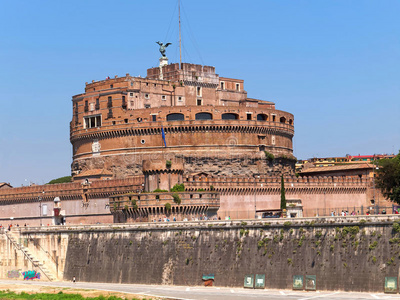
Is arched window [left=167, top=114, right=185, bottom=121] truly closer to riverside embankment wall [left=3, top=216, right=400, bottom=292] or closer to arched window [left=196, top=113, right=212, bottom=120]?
arched window [left=196, top=113, right=212, bottom=120]

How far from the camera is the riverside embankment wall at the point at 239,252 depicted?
5669 cm

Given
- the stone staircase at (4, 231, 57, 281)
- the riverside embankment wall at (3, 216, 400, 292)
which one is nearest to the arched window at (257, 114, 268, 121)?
the riverside embankment wall at (3, 216, 400, 292)

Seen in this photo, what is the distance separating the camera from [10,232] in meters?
80.3

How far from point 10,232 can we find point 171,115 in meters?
29.9

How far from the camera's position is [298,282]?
59156 mm

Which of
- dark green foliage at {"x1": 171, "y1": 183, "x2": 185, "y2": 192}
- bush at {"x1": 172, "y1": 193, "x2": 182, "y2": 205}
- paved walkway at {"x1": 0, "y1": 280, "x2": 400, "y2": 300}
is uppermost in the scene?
dark green foliage at {"x1": 171, "y1": 183, "x2": 185, "y2": 192}

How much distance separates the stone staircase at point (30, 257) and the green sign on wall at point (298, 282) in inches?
1005

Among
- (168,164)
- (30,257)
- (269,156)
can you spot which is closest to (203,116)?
(269,156)

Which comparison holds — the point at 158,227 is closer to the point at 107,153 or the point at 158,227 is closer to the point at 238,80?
the point at 107,153

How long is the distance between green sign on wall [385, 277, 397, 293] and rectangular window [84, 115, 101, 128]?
195ft

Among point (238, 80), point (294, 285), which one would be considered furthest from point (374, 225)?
point (238, 80)

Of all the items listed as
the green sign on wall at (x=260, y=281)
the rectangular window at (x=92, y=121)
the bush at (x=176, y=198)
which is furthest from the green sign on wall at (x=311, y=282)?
the rectangular window at (x=92, y=121)

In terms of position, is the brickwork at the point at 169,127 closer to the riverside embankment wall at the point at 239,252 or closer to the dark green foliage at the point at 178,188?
the dark green foliage at the point at 178,188

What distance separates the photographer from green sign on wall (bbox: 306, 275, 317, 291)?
58250mm
